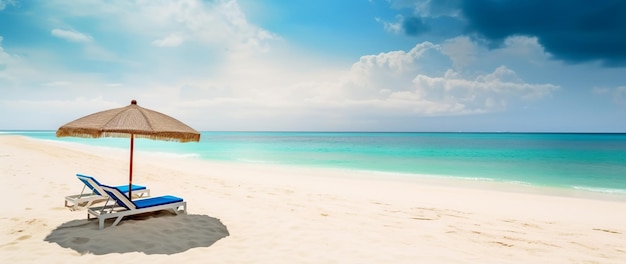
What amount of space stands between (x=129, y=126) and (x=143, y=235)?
1.62 meters

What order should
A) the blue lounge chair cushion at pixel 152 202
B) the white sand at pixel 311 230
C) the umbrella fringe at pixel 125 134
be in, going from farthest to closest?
the blue lounge chair cushion at pixel 152 202, the umbrella fringe at pixel 125 134, the white sand at pixel 311 230

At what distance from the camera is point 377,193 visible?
374 inches

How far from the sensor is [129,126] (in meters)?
4.75

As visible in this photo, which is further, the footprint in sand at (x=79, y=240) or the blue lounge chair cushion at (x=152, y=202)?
the blue lounge chair cushion at (x=152, y=202)

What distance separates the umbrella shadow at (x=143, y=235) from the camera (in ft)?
14.2

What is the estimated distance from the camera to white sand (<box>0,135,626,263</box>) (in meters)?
4.24

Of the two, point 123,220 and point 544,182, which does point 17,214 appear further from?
point 544,182

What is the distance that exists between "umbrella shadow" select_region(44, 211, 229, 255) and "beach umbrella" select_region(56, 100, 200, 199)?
1.42 meters

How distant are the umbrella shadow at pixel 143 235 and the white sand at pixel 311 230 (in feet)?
0.05

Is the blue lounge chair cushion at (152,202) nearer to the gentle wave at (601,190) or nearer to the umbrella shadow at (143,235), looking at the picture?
the umbrella shadow at (143,235)

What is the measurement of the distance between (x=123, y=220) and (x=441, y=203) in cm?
700

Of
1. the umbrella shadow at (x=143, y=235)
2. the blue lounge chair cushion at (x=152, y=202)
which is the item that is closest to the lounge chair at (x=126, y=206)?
the blue lounge chair cushion at (x=152, y=202)

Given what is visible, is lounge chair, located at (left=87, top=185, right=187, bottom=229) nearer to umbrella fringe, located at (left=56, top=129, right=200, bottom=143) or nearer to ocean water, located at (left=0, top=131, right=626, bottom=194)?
umbrella fringe, located at (left=56, top=129, right=200, bottom=143)

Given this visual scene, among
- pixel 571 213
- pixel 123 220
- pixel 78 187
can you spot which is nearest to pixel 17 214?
pixel 123 220
